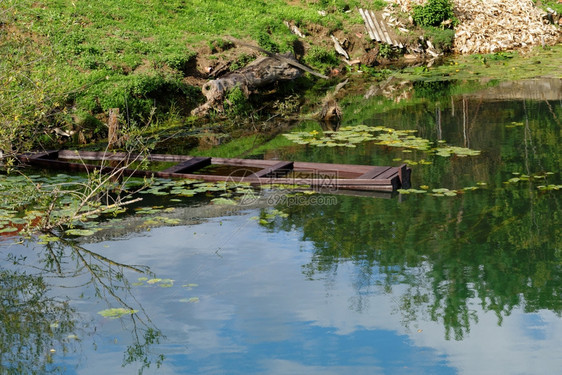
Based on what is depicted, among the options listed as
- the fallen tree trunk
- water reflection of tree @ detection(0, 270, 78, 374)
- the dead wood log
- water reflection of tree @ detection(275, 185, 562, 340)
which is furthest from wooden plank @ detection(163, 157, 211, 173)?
the fallen tree trunk

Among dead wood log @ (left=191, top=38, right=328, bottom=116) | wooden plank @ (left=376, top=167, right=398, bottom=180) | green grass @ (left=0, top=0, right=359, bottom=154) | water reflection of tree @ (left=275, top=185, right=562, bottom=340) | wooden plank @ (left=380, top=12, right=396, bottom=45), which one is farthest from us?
wooden plank @ (left=380, top=12, right=396, bottom=45)

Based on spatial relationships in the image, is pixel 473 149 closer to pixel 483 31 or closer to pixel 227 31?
pixel 227 31

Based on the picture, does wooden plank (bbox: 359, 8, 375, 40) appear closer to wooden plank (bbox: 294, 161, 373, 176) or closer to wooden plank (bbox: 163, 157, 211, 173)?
wooden plank (bbox: 163, 157, 211, 173)

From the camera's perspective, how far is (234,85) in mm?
18125

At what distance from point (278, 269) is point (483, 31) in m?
21.8

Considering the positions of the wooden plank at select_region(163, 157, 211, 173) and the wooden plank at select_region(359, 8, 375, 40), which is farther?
the wooden plank at select_region(359, 8, 375, 40)

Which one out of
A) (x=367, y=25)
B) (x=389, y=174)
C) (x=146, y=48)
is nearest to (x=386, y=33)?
(x=367, y=25)

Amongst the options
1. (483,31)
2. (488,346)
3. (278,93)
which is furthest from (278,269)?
(483,31)

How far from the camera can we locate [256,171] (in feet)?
41.1

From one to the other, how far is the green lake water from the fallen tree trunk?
696cm

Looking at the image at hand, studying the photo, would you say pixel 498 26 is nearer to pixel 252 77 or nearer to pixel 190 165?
pixel 252 77

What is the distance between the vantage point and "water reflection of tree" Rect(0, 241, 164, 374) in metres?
6.44

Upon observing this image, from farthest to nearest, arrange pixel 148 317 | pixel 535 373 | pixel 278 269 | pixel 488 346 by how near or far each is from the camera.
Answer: pixel 278 269 < pixel 148 317 < pixel 488 346 < pixel 535 373

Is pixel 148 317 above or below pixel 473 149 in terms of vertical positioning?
below
